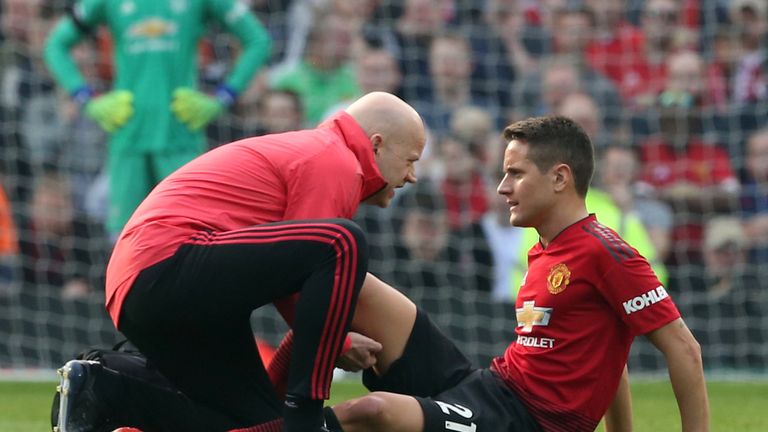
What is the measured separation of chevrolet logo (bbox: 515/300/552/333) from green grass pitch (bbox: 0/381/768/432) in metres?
1.34

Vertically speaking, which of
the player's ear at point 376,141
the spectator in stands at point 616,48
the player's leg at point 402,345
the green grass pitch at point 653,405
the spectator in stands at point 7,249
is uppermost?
the spectator in stands at point 616,48

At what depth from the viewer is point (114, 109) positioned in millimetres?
6809

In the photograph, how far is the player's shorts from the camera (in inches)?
137

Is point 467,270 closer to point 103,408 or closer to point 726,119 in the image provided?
point 726,119

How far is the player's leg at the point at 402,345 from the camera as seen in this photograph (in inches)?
146

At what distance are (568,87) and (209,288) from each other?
543cm

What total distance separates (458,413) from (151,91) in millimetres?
3779

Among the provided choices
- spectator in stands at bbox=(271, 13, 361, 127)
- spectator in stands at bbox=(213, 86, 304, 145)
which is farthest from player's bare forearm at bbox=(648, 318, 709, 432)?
spectator in stands at bbox=(271, 13, 361, 127)

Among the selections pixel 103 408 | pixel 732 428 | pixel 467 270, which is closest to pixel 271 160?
pixel 103 408

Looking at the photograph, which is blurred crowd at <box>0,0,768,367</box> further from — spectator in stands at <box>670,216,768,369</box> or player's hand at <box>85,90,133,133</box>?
player's hand at <box>85,90,133,133</box>

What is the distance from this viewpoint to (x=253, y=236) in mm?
3320

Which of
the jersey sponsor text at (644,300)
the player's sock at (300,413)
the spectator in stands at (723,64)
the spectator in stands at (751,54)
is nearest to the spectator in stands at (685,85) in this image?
the spectator in stands at (723,64)

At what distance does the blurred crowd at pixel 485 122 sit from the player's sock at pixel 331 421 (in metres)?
4.17

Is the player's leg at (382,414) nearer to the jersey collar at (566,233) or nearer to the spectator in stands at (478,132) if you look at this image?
the jersey collar at (566,233)
